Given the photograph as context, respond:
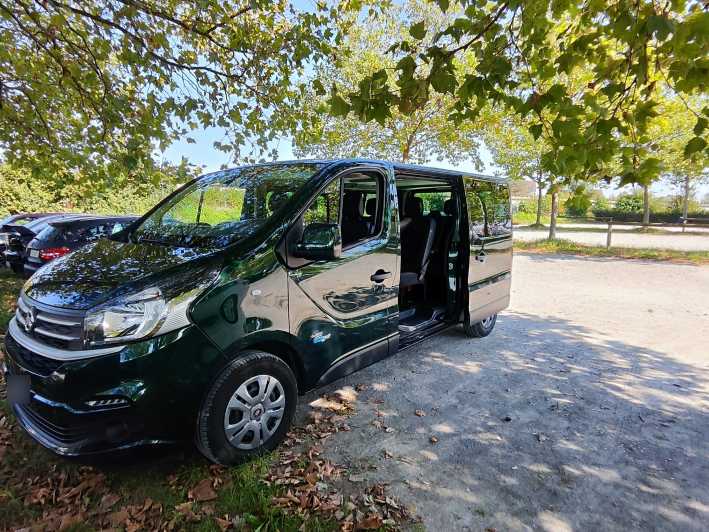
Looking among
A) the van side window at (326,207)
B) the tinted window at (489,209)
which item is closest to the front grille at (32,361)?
the van side window at (326,207)

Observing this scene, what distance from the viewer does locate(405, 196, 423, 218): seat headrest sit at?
4.93m

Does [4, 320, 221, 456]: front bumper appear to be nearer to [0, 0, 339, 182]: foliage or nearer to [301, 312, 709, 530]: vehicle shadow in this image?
[301, 312, 709, 530]: vehicle shadow

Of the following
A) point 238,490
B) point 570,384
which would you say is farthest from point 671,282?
point 238,490

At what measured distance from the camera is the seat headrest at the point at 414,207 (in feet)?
16.2

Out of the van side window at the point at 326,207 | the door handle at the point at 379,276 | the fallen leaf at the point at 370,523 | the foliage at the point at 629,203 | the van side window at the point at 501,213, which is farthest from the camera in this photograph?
the foliage at the point at 629,203

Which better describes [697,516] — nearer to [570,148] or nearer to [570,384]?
[570,384]

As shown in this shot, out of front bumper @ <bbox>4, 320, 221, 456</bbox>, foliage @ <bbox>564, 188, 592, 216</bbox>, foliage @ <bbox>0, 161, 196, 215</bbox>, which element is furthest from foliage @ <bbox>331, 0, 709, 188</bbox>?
foliage @ <bbox>0, 161, 196, 215</bbox>

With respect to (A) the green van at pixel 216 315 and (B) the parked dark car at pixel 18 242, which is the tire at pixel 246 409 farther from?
(B) the parked dark car at pixel 18 242

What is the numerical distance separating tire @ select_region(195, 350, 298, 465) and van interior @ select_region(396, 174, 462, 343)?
165 cm

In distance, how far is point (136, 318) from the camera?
2.07 meters

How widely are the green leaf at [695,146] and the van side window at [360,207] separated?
6.72ft

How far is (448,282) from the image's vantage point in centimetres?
439

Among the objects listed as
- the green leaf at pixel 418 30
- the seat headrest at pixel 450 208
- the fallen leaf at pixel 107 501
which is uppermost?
the green leaf at pixel 418 30

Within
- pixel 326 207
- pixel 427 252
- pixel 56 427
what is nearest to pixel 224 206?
pixel 326 207
